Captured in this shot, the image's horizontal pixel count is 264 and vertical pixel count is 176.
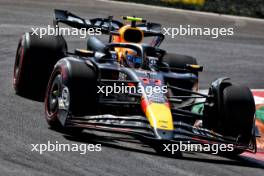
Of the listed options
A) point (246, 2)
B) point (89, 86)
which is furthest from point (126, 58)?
point (246, 2)

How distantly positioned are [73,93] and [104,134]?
68 cm

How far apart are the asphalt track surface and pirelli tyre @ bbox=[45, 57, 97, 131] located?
0.21m

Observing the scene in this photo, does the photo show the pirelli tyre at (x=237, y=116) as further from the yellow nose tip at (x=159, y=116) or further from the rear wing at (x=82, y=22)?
the rear wing at (x=82, y=22)

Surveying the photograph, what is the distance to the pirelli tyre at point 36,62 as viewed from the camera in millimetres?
12234

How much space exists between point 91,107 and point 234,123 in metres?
1.63

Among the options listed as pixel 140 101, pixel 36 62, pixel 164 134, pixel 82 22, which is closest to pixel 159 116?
pixel 164 134

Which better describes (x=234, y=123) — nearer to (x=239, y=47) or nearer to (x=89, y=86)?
(x=89, y=86)

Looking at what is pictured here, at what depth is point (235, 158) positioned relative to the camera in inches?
405

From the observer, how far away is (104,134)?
10383 mm

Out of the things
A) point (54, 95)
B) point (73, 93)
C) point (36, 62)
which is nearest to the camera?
point (73, 93)

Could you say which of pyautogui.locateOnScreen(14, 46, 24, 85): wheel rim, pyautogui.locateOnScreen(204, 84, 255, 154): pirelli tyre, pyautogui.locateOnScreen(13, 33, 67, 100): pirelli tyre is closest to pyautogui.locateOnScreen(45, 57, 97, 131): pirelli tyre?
pyautogui.locateOnScreen(204, 84, 255, 154): pirelli tyre

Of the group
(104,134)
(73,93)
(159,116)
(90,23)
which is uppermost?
(90,23)

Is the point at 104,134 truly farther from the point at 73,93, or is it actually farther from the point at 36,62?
the point at 36,62

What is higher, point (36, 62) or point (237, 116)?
point (36, 62)
